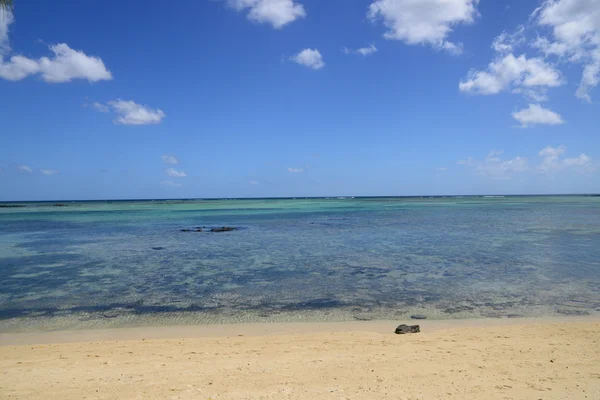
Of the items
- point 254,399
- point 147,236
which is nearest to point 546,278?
point 254,399

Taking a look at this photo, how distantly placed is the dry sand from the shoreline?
0.26 feet

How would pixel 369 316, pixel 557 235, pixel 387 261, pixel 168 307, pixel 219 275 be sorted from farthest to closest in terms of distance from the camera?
pixel 557 235
pixel 387 261
pixel 219 275
pixel 168 307
pixel 369 316

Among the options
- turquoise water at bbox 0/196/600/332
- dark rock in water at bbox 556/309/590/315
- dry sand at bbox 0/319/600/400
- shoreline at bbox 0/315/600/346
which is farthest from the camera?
turquoise water at bbox 0/196/600/332

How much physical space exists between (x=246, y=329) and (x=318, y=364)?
3.54 m

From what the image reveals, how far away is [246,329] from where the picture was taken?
9.97m

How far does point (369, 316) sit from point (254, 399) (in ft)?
20.2

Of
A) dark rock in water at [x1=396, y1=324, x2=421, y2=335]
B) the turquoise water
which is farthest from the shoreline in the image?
the turquoise water

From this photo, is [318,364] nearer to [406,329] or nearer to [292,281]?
[406,329]

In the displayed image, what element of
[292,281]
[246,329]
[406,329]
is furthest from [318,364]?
[292,281]

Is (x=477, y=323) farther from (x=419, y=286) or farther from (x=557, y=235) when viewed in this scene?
(x=557, y=235)

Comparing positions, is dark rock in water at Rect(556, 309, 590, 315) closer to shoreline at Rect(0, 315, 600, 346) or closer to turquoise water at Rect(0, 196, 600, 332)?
turquoise water at Rect(0, 196, 600, 332)

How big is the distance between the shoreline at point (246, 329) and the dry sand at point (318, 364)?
0.08m

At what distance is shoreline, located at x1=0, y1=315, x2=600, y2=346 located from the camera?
368 inches

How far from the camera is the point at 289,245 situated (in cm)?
2605
